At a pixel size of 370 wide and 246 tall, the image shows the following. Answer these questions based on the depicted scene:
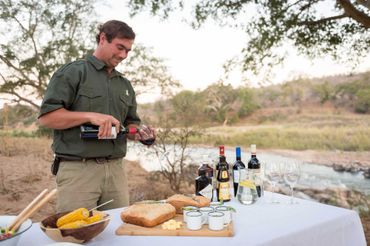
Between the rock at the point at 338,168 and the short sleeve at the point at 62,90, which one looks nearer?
the short sleeve at the point at 62,90

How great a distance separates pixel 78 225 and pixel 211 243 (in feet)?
1.35

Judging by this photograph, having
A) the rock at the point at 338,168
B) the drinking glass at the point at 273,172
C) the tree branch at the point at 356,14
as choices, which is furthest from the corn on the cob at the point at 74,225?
the rock at the point at 338,168

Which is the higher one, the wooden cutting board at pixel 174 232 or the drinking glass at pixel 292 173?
the drinking glass at pixel 292 173

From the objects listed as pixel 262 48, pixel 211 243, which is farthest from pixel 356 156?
pixel 211 243

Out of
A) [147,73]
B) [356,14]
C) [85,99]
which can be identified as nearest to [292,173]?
[85,99]

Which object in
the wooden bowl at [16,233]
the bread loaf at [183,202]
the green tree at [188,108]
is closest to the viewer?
the wooden bowl at [16,233]

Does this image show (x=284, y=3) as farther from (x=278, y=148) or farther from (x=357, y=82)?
(x=278, y=148)

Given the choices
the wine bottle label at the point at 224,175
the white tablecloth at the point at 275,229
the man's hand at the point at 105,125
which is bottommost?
the white tablecloth at the point at 275,229

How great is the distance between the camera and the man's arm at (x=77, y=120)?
4.95 ft

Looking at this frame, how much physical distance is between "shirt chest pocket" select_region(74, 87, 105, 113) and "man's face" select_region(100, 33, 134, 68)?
0.19 metres

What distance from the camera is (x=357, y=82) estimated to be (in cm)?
569

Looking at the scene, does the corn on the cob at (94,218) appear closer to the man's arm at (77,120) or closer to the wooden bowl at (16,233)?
the wooden bowl at (16,233)

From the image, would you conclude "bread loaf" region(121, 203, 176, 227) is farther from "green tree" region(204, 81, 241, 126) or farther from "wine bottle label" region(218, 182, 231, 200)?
"green tree" region(204, 81, 241, 126)

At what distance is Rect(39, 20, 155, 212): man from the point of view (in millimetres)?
1646
